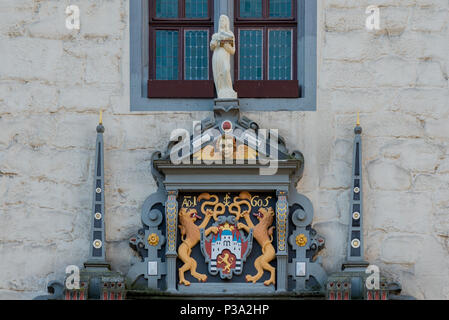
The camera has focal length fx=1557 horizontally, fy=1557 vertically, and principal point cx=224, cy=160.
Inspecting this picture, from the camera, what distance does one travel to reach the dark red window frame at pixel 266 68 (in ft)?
60.0

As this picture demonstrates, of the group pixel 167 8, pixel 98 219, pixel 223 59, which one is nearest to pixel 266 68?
pixel 223 59

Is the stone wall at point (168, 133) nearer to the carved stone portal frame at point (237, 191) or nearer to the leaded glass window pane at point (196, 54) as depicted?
the carved stone portal frame at point (237, 191)

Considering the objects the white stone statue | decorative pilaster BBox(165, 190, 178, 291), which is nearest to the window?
the white stone statue

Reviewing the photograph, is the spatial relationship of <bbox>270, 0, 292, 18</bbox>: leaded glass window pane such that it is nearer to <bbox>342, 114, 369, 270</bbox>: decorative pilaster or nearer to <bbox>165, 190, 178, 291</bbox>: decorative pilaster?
<bbox>342, 114, 369, 270</bbox>: decorative pilaster

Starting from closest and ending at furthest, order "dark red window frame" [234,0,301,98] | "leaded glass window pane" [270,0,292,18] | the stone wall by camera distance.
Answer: the stone wall < "dark red window frame" [234,0,301,98] < "leaded glass window pane" [270,0,292,18]

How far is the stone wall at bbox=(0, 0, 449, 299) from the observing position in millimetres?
17844

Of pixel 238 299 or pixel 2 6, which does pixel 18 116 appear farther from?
pixel 238 299

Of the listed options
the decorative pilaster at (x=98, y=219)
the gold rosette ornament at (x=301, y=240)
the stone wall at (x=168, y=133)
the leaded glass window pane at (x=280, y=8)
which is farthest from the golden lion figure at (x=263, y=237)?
the leaded glass window pane at (x=280, y=8)

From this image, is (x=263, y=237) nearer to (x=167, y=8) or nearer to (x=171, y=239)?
(x=171, y=239)

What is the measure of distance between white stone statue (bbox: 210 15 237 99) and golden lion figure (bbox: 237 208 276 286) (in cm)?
143

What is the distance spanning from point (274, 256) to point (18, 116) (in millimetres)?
3441

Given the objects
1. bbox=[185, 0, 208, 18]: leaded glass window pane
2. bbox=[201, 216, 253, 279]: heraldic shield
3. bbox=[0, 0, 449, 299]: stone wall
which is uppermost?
bbox=[185, 0, 208, 18]: leaded glass window pane

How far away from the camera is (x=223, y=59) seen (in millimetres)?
18047

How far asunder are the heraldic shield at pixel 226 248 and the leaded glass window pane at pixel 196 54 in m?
1.84
